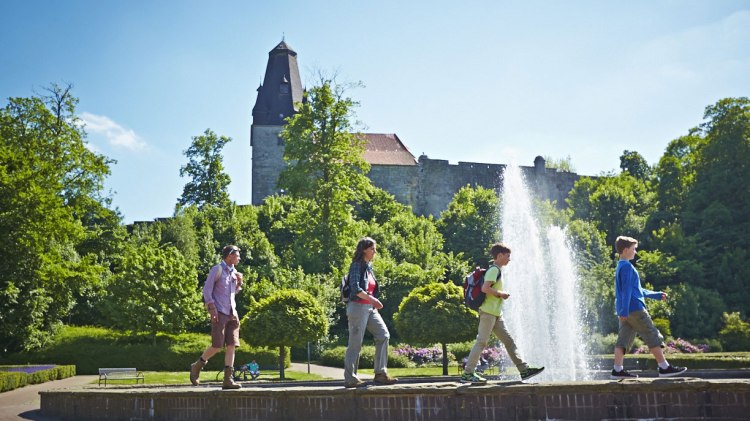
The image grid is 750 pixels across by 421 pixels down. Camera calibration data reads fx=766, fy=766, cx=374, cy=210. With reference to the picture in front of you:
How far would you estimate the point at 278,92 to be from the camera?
76562 mm

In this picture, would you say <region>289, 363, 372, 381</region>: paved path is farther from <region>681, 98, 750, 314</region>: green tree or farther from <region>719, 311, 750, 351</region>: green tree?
<region>681, 98, 750, 314</region>: green tree

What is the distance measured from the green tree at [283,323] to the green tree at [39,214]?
28.2 feet

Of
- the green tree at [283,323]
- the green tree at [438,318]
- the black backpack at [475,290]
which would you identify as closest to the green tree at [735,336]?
the green tree at [438,318]

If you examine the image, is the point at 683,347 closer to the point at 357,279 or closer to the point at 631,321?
the point at 631,321

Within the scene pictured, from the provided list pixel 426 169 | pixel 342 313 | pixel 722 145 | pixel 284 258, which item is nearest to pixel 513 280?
pixel 342 313

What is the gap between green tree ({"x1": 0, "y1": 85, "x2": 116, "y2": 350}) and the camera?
27.4 m

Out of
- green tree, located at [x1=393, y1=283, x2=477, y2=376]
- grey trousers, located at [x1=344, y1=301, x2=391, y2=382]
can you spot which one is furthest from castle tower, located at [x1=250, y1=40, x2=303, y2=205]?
grey trousers, located at [x1=344, y1=301, x2=391, y2=382]

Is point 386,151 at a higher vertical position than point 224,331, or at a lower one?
higher

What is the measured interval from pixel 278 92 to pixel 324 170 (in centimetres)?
3395

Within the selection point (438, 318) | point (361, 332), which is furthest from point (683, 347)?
point (361, 332)

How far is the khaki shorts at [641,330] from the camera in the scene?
28.2ft

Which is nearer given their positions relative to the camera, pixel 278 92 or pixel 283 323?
pixel 283 323

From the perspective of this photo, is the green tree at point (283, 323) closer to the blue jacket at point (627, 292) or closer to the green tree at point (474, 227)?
the blue jacket at point (627, 292)

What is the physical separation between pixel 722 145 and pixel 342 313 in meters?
27.1
